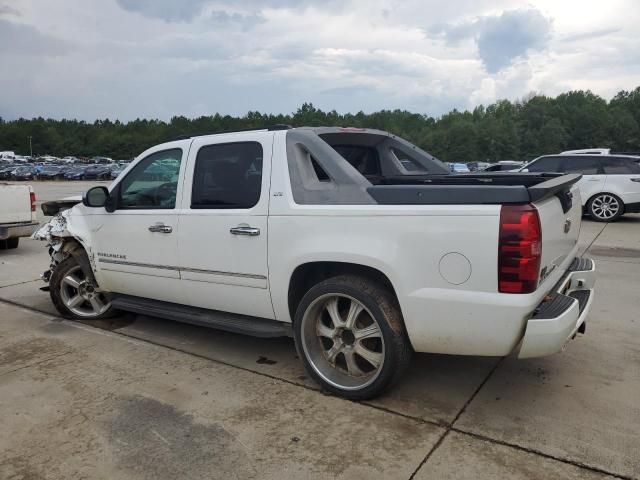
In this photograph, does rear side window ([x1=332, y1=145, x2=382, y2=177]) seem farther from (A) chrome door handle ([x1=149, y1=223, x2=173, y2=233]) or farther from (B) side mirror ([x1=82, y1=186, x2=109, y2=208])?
(B) side mirror ([x1=82, y1=186, x2=109, y2=208])

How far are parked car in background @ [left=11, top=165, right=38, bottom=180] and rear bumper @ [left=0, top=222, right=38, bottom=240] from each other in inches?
1815

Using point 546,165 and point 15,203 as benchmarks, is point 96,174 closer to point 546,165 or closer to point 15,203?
point 15,203

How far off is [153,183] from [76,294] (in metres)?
1.64

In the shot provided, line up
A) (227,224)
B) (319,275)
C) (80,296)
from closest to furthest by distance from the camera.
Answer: (319,275) < (227,224) < (80,296)

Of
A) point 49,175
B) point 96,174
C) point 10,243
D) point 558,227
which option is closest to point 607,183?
point 558,227

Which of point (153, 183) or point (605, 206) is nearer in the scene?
point (153, 183)

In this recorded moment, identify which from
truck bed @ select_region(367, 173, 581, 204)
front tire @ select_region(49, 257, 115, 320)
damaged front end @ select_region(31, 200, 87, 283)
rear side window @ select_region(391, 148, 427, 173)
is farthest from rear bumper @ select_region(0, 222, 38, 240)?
truck bed @ select_region(367, 173, 581, 204)

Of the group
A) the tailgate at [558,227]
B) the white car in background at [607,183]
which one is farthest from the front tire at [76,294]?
the white car in background at [607,183]

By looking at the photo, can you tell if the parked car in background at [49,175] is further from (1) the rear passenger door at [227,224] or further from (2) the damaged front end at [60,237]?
(1) the rear passenger door at [227,224]

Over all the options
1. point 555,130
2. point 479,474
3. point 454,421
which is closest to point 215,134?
point 454,421

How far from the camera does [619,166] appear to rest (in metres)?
12.9

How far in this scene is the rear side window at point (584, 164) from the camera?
13.1 metres

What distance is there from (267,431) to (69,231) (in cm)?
304

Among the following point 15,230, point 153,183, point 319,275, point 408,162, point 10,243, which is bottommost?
point 10,243
